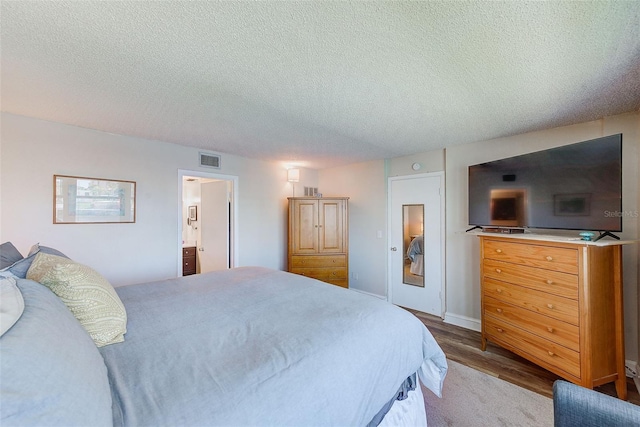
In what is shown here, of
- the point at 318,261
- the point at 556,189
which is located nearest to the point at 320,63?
the point at 556,189

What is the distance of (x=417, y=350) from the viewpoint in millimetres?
1510

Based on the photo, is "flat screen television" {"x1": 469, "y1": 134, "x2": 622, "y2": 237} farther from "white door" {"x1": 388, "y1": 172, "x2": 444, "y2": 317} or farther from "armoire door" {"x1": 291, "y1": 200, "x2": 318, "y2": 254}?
"armoire door" {"x1": 291, "y1": 200, "x2": 318, "y2": 254}

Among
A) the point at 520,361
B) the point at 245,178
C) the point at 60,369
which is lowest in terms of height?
the point at 520,361

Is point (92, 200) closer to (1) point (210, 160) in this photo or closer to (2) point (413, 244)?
(1) point (210, 160)

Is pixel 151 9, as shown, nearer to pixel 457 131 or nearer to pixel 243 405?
pixel 243 405

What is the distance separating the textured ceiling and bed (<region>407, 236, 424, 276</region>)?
5.87ft

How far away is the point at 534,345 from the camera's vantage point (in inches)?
84.3

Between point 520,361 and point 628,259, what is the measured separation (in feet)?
4.24

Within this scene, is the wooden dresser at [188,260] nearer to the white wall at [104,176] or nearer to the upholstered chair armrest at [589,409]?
the white wall at [104,176]

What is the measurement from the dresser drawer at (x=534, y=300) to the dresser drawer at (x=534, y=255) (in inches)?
9.1

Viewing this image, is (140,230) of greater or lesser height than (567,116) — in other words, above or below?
below

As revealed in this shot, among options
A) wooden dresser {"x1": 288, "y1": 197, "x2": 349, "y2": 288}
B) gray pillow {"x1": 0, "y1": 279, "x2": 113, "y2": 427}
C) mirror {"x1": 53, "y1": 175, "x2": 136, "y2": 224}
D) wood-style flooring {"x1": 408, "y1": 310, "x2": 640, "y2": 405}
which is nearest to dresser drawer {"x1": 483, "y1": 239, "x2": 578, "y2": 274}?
wood-style flooring {"x1": 408, "y1": 310, "x2": 640, "y2": 405}

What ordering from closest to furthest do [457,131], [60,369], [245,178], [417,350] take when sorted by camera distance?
[60,369] < [417,350] < [457,131] < [245,178]

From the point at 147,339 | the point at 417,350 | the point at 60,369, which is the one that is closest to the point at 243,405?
the point at 60,369
